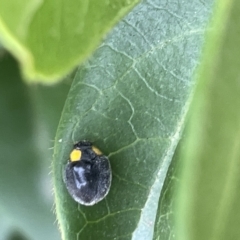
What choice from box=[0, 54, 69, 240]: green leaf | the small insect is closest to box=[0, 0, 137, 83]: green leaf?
the small insect

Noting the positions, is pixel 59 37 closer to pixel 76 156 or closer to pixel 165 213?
pixel 165 213

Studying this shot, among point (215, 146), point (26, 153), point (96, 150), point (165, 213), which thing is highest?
point (26, 153)

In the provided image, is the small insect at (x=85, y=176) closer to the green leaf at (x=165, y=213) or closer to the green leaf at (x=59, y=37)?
the green leaf at (x=165, y=213)

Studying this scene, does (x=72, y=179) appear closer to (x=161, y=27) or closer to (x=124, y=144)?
(x=124, y=144)

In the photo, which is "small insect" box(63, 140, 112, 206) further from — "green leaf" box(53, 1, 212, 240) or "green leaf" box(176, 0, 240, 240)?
"green leaf" box(176, 0, 240, 240)

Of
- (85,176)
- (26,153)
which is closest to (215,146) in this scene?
(85,176)

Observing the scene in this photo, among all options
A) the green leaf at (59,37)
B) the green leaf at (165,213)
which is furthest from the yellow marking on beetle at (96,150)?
the green leaf at (59,37)
